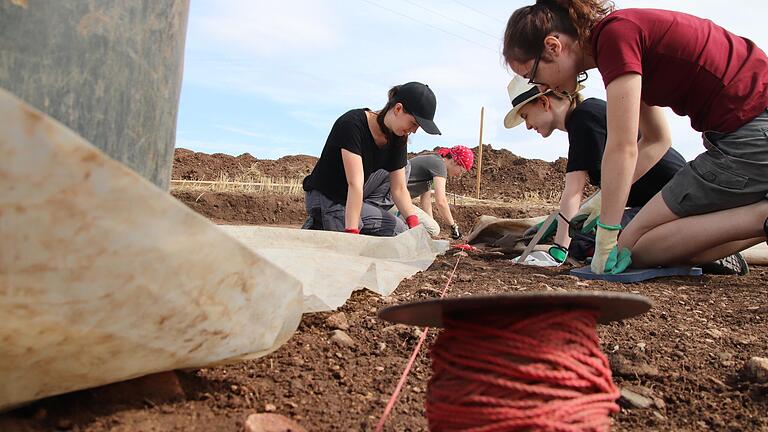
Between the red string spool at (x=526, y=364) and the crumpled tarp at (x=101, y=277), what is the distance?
364mm

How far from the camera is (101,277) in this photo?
1.02m

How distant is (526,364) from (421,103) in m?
3.17

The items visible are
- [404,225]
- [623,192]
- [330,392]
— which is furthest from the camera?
[404,225]

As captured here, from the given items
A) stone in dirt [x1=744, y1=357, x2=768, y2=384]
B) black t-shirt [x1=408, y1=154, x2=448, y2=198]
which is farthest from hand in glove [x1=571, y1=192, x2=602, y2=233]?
black t-shirt [x1=408, y1=154, x2=448, y2=198]

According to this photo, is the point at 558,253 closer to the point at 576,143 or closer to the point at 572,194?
the point at 572,194

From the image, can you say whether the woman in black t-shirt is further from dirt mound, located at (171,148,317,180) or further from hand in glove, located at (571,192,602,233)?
dirt mound, located at (171,148,317,180)

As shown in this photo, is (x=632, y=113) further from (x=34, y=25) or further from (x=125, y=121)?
(x=34, y=25)

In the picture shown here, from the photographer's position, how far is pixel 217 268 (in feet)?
3.87

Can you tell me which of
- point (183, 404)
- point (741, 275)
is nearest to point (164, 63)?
point (183, 404)

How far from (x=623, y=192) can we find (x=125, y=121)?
8.11 ft

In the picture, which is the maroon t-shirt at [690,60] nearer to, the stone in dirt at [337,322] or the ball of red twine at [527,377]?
the stone in dirt at [337,322]

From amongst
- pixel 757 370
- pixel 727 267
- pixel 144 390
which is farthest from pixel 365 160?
pixel 144 390

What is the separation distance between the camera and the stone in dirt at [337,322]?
220cm

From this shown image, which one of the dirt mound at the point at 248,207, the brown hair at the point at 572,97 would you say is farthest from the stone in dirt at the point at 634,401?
the dirt mound at the point at 248,207
